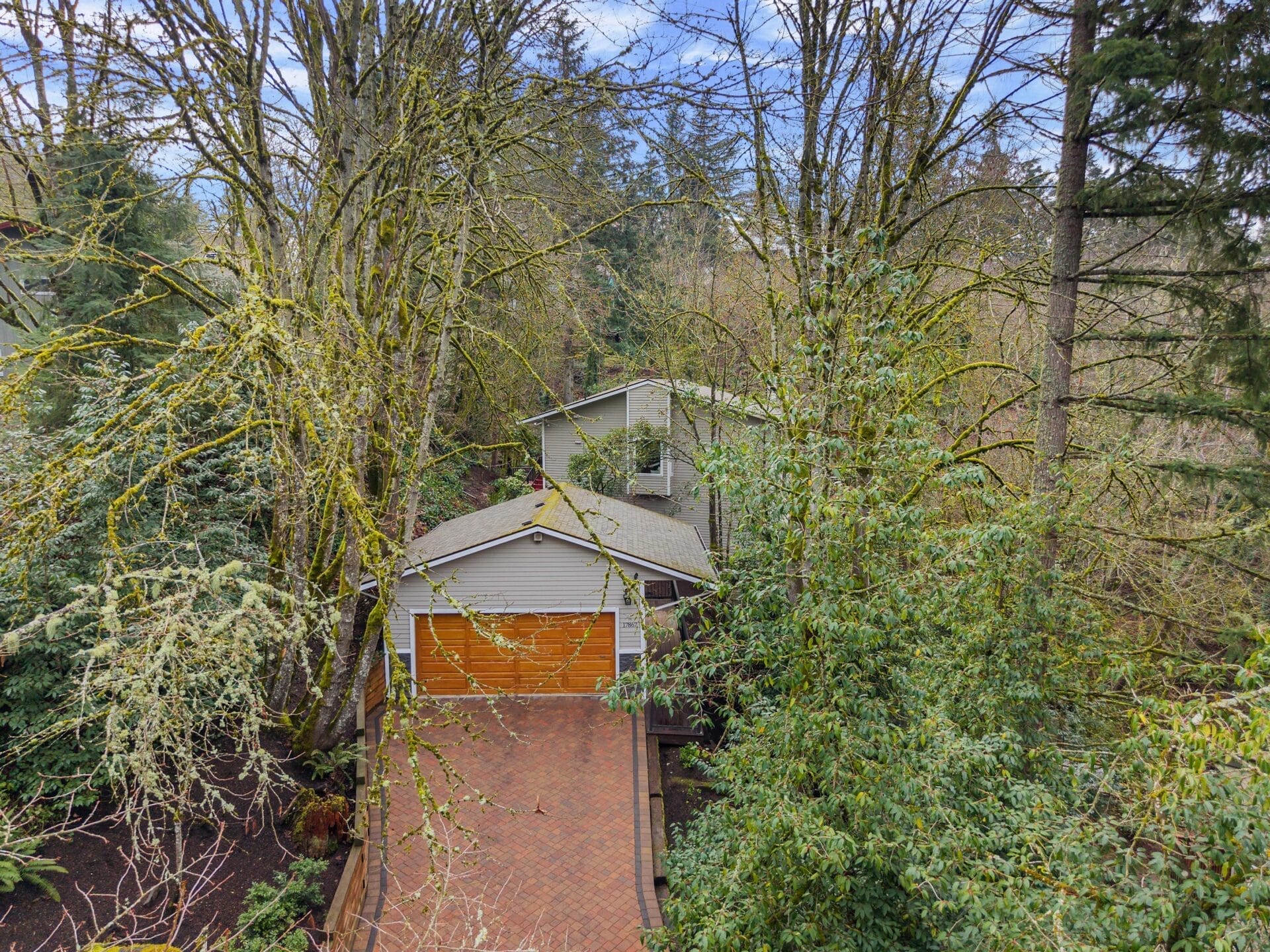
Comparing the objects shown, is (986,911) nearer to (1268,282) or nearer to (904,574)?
(904,574)

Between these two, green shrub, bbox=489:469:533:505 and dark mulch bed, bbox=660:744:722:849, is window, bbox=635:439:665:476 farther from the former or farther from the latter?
dark mulch bed, bbox=660:744:722:849

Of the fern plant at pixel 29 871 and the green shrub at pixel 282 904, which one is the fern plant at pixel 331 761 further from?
the fern plant at pixel 29 871

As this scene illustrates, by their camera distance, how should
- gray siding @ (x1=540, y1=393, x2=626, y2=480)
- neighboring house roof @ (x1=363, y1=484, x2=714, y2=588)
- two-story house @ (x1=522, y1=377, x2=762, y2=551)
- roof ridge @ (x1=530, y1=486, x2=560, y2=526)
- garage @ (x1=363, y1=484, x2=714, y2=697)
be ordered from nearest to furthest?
neighboring house roof @ (x1=363, y1=484, x2=714, y2=588)
garage @ (x1=363, y1=484, x2=714, y2=697)
roof ridge @ (x1=530, y1=486, x2=560, y2=526)
two-story house @ (x1=522, y1=377, x2=762, y2=551)
gray siding @ (x1=540, y1=393, x2=626, y2=480)

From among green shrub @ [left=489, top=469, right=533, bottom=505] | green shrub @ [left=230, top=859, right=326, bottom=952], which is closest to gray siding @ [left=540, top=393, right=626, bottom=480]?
green shrub @ [left=489, top=469, right=533, bottom=505]

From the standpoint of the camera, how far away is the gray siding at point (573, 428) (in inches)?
821

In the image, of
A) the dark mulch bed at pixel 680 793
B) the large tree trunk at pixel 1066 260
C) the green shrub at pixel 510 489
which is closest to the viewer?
the large tree trunk at pixel 1066 260

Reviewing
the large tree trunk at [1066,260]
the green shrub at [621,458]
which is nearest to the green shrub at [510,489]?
the green shrub at [621,458]

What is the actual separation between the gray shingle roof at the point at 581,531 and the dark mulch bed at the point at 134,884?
4247 millimetres

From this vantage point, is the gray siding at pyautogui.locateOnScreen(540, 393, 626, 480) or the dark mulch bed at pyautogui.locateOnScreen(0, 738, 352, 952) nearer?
the dark mulch bed at pyautogui.locateOnScreen(0, 738, 352, 952)

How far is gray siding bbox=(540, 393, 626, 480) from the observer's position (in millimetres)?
20859

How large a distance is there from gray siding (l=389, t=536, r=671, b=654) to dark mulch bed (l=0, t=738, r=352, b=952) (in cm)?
439

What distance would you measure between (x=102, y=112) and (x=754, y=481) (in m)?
7.39

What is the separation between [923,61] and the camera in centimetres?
829

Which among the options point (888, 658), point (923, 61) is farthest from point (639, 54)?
point (888, 658)
